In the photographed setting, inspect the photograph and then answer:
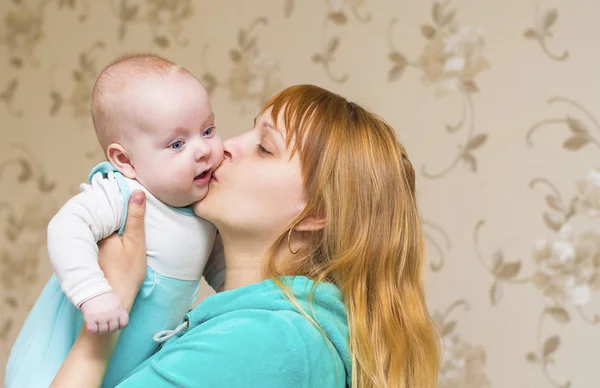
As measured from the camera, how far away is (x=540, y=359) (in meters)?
2.06

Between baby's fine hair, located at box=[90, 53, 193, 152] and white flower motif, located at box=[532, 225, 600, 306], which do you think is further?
white flower motif, located at box=[532, 225, 600, 306]

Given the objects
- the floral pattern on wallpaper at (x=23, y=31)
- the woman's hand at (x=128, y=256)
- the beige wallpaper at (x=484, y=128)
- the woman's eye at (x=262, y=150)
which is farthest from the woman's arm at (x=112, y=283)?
the floral pattern on wallpaper at (x=23, y=31)

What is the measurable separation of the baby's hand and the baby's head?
0.24 m

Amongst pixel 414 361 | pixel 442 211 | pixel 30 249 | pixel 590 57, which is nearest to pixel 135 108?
pixel 414 361

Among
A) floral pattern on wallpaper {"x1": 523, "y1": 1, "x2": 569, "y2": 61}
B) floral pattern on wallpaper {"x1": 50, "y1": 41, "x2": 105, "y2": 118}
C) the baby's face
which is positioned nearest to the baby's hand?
the baby's face

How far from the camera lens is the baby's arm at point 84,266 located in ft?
4.00

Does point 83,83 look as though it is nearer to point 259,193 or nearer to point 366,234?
point 259,193

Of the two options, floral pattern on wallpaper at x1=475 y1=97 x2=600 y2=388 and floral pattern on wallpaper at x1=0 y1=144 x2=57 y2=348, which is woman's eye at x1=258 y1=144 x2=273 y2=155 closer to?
floral pattern on wallpaper at x1=475 y1=97 x2=600 y2=388

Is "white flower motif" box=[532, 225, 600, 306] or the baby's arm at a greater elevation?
the baby's arm

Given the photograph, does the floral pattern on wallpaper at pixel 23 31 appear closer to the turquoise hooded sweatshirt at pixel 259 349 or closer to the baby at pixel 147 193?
the baby at pixel 147 193

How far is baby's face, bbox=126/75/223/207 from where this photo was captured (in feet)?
4.45

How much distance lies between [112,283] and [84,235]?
0.10 m

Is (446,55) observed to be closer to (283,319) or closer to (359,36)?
(359,36)

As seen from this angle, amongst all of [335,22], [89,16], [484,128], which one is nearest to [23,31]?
[89,16]
